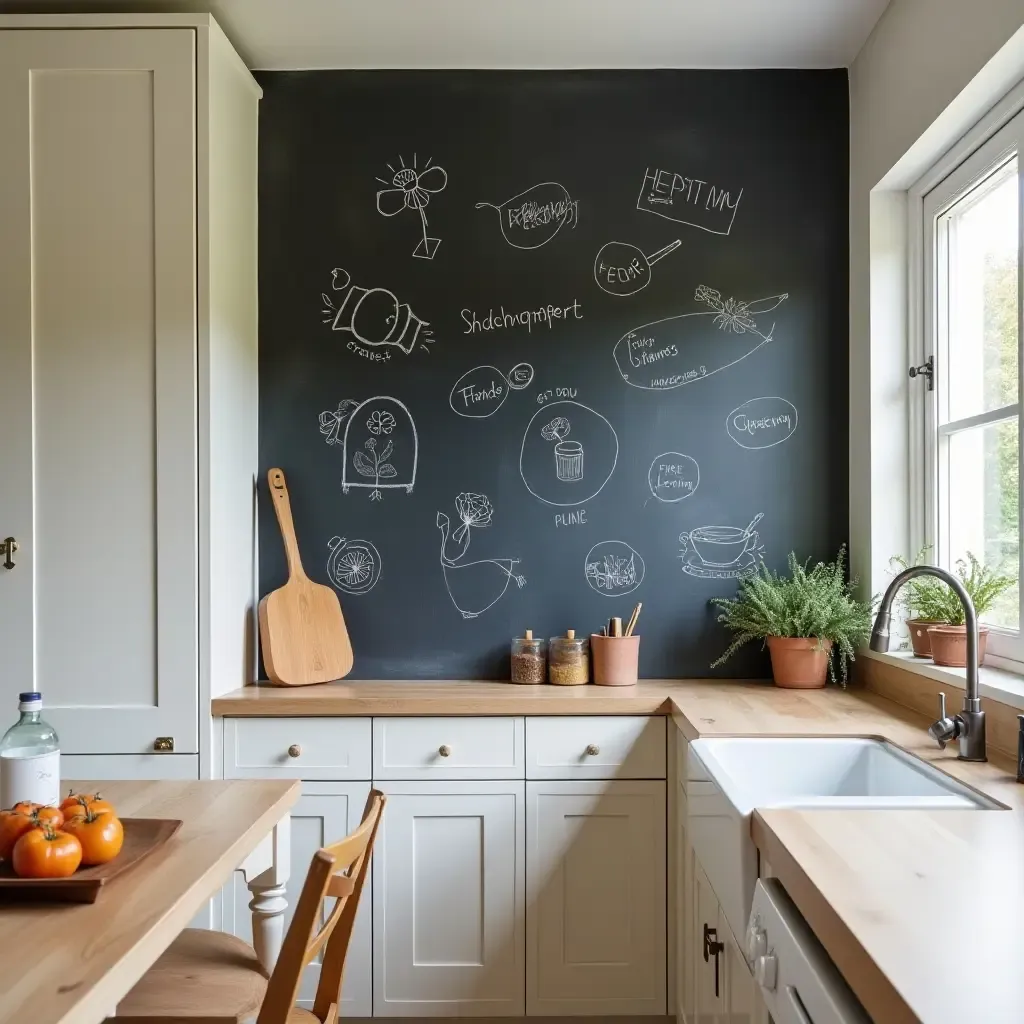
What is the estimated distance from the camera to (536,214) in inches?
115

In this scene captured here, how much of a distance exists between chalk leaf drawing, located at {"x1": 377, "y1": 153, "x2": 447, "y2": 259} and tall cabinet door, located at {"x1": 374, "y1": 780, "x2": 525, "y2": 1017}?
5.15ft

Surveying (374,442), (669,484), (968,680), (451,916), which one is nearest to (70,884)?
(451,916)

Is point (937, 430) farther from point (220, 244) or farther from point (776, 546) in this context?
point (220, 244)

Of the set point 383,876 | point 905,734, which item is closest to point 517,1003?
point 383,876

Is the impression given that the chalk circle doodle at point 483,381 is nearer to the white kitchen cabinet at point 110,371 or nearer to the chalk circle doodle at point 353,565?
the chalk circle doodle at point 353,565

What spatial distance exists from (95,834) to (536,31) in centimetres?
232

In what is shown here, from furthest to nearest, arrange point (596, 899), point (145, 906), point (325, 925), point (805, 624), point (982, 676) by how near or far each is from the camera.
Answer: point (805, 624)
point (596, 899)
point (982, 676)
point (325, 925)
point (145, 906)

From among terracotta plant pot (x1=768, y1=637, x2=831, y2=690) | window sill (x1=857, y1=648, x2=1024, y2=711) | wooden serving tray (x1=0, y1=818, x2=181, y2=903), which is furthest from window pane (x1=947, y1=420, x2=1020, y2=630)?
wooden serving tray (x1=0, y1=818, x2=181, y2=903)

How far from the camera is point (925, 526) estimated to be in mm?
2627

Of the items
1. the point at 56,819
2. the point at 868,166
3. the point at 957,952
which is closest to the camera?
the point at 957,952

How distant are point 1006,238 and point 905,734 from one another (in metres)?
1.14

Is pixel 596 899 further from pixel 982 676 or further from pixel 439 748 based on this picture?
pixel 982 676

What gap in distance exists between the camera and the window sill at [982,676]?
1.85 m

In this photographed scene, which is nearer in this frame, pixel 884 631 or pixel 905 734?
pixel 884 631
